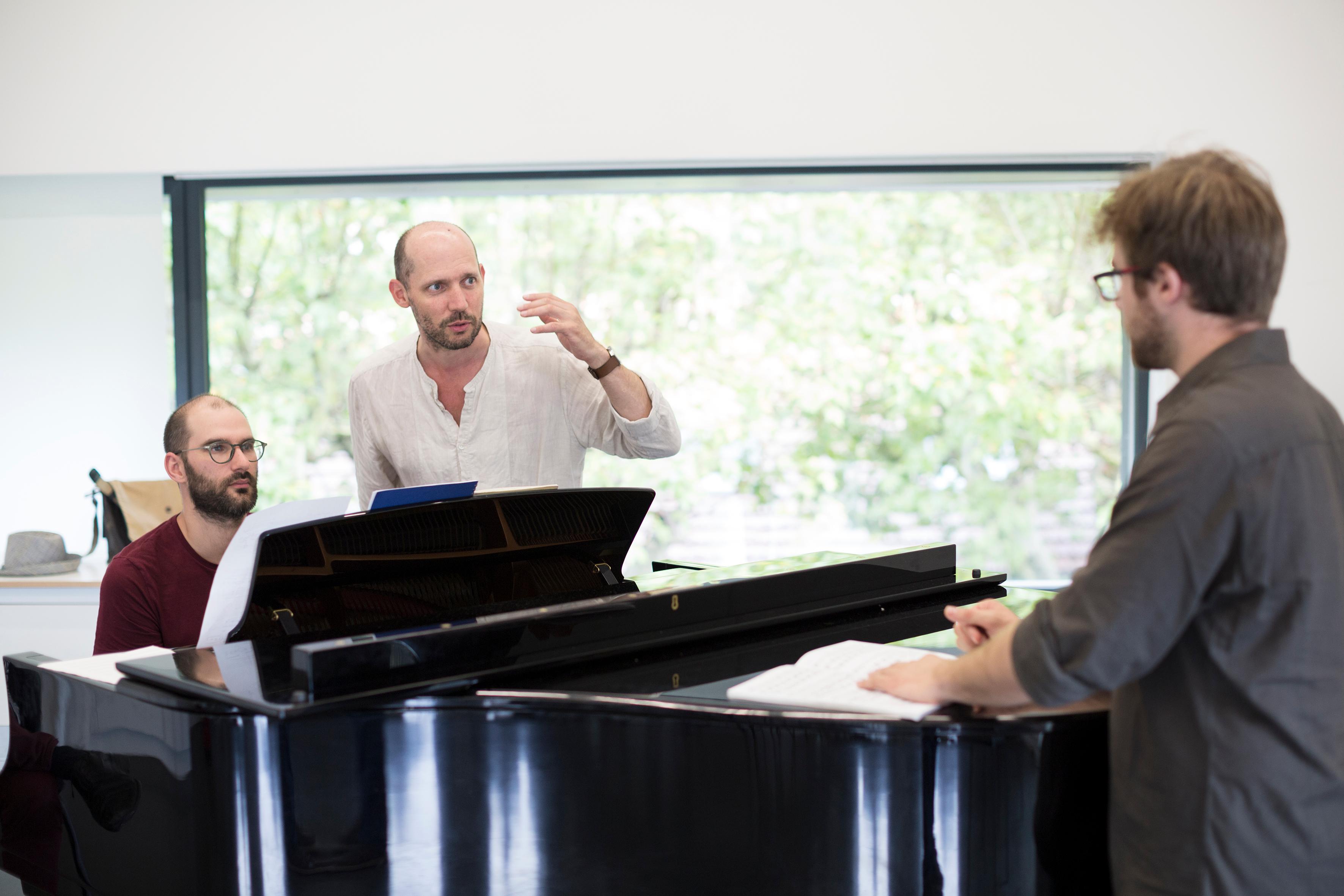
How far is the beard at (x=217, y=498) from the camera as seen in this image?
7.78 feet

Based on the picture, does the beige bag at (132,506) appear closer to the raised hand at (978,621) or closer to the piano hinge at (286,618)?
the piano hinge at (286,618)

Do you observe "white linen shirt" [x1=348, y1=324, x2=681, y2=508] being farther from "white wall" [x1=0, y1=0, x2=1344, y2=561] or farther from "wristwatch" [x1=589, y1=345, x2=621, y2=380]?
"white wall" [x1=0, y1=0, x2=1344, y2=561]

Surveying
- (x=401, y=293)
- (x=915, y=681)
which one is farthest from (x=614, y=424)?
(x=915, y=681)

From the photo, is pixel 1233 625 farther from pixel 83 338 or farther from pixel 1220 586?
pixel 83 338

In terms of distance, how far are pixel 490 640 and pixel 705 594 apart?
0.42 metres

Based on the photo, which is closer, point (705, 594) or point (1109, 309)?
point (705, 594)

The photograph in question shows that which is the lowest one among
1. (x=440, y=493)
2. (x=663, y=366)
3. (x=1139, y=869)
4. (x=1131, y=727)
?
(x=1139, y=869)

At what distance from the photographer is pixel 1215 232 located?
1.20 m

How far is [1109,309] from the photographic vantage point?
159 inches

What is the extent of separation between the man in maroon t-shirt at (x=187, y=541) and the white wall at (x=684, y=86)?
1482 millimetres

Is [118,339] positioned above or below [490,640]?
above

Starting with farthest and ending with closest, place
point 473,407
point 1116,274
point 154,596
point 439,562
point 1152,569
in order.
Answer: point 473,407 < point 154,596 < point 439,562 < point 1116,274 < point 1152,569

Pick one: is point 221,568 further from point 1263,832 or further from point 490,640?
point 1263,832

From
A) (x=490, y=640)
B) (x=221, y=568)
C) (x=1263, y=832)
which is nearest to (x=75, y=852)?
(x=221, y=568)
